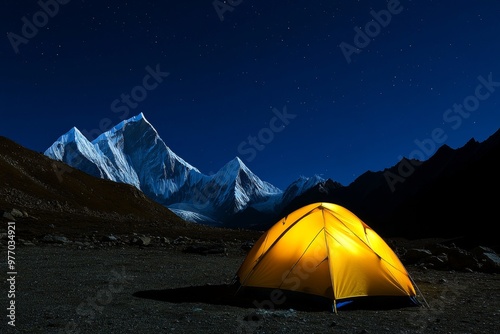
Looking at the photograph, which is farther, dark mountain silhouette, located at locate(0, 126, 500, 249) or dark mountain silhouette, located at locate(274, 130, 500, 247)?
dark mountain silhouette, located at locate(274, 130, 500, 247)

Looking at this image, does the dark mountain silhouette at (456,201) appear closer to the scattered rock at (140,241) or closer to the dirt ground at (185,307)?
the scattered rock at (140,241)

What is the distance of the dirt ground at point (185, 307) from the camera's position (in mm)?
7613

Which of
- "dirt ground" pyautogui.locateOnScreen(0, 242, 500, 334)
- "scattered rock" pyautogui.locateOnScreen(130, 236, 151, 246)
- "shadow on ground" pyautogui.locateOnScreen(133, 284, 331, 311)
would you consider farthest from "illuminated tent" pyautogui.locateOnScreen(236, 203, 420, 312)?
"scattered rock" pyautogui.locateOnScreen(130, 236, 151, 246)

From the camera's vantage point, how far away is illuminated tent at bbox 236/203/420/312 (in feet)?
32.4

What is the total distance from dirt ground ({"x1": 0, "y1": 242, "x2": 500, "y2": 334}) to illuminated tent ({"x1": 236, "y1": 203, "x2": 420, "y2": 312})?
0.46m

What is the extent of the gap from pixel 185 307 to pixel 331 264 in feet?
11.9

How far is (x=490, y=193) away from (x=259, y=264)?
112 m

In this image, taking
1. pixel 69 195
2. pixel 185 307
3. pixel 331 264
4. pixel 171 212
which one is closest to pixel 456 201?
pixel 171 212

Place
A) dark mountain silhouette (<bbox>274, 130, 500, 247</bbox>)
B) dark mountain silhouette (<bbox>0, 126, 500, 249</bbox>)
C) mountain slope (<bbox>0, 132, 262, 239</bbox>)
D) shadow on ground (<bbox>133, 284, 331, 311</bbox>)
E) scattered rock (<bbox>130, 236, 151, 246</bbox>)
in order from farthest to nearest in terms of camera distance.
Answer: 1. dark mountain silhouette (<bbox>274, 130, 500, 247</bbox>)
2. mountain slope (<bbox>0, 132, 262, 239</bbox>)
3. dark mountain silhouette (<bbox>0, 126, 500, 249</bbox>)
4. scattered rock (<bbox>130, 236, 151, 246</bbox>)
5. shadow on ground (<bbox>133, 284, 331, 311</bbox>)

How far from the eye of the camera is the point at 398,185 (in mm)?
181750

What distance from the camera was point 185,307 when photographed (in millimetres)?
9258

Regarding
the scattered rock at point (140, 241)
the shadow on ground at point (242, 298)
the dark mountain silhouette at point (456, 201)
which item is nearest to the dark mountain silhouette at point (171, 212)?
the dark mountain silhouette at point (456, 201)

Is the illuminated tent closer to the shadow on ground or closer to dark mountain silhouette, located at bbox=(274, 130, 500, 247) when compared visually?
the shadow on ground

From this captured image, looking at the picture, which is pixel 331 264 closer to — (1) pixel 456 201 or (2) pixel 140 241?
(2) pixel 140 241
